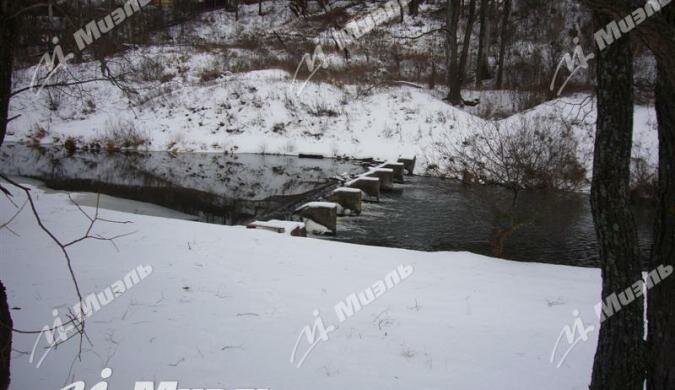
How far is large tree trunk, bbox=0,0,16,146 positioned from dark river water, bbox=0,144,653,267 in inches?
311

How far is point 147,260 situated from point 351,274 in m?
2.83

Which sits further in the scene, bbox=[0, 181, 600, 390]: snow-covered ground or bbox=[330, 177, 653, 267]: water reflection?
bbox=[330, 177, 653, 267]: water reflection

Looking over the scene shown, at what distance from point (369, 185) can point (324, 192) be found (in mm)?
1418

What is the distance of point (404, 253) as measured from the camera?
7895 mm

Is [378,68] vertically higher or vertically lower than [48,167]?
higher

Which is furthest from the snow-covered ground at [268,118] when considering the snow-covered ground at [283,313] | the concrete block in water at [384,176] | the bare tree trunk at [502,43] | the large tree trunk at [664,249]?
the large tree trunk at [664,249]

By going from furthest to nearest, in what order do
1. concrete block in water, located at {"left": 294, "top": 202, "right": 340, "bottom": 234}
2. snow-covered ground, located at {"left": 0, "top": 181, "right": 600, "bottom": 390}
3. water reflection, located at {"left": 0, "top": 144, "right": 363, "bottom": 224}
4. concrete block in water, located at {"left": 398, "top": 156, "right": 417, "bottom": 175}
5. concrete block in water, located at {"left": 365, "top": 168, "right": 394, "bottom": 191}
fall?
1. concrete block in water, located at {"left": 398, "top": 156, "right": 417, "bottom": 175}
2. concrete block in water, located at {"left": 365, "top": 168, "right": 394, "bottom": 191}
3. water reflection, located at {"left": 0, "top": 144, "right": 363, "bottom": 224}
4. concrete block in water, located at {"left": 294, "top": 202, "right": 340, "bottom": 234}
5. snow-covered ground, located at {"left": 0, "top": 181, "right": 600, "bottom": 390}

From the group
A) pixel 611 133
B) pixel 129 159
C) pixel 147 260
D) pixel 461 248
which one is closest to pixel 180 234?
pixel 147 260

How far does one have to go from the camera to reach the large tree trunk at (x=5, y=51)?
2574mm

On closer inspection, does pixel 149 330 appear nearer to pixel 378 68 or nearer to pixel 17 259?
pixel 17 259

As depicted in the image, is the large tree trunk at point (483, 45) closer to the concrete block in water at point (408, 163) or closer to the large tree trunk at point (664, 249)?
the concrete block in water at point (408, 163)

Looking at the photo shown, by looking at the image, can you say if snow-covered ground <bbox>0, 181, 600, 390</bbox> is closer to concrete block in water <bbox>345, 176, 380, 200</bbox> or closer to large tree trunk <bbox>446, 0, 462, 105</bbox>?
concrete block in water <bbox>345, 176, 380, 200</bbox>

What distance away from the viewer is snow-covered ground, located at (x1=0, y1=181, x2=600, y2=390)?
12.8 feet

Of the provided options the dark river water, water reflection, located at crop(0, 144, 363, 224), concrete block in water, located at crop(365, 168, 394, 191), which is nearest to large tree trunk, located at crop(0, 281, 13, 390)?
the dark river water
